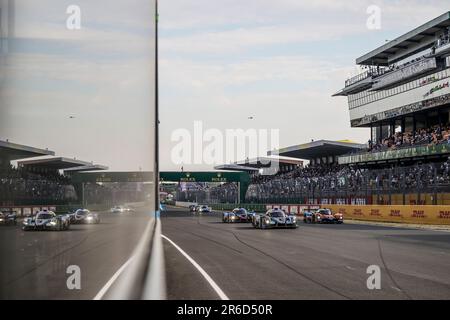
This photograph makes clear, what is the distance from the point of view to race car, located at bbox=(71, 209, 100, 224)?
5809mm

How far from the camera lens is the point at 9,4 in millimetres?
3791

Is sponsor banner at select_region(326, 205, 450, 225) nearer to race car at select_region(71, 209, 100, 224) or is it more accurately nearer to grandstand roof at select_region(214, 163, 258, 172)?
race car at select_region(71, 209, 100, 224)

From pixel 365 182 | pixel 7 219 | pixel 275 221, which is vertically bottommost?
pixel 275 221

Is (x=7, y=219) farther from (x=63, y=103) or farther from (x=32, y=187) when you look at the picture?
(x=63, y=103)

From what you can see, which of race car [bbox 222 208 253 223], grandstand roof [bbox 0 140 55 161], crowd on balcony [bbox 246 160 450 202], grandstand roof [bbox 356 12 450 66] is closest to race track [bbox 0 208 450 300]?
grandstand roof [bbox 0 140 55 161]

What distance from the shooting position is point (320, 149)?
88000 mm

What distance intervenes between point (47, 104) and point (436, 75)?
2429 inches

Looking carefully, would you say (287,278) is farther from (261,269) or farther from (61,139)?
(61,139)

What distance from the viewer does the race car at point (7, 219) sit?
3.55 m

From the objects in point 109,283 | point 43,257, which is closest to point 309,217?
point 109,283

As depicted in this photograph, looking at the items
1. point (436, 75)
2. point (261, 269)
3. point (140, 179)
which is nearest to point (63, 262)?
point (140, 179)

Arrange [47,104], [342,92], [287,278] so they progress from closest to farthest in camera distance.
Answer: [47,104] < [287,278] < [342,92]

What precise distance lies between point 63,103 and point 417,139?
59300mm

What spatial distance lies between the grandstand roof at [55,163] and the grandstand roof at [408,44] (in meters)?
63.6
